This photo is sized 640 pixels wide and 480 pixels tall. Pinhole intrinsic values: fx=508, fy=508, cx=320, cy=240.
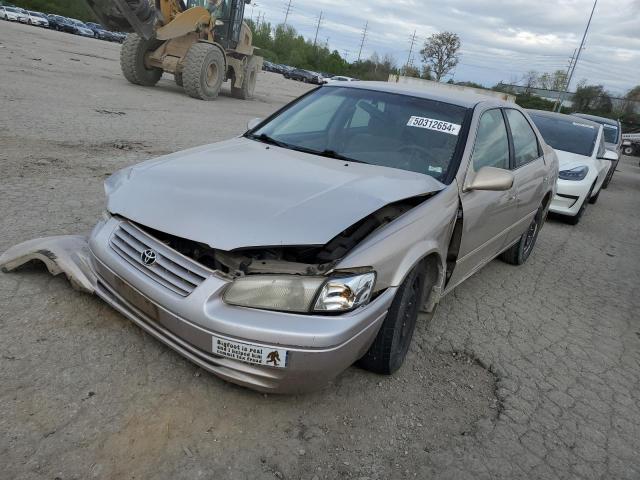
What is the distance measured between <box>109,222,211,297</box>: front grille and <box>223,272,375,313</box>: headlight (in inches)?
7.5

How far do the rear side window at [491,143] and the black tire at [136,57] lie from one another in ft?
40.4

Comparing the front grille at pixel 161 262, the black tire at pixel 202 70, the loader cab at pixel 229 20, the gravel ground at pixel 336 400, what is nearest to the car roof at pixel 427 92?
the gravel ground at pixel 336 400

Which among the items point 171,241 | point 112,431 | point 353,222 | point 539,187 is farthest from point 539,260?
point 112,431

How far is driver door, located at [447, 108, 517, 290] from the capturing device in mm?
3250

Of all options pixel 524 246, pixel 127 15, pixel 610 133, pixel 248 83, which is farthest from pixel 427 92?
pixel 248 83

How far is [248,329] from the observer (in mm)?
2105

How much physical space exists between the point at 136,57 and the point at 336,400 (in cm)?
1388

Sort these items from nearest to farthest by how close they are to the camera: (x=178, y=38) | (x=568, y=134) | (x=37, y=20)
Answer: (x=568, y=134)
(x=178, y=38)
(x=37, y=20)

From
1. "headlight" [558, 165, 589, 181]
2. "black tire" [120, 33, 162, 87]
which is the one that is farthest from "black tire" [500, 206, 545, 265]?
"black tire" [120, 33, 162, 87]

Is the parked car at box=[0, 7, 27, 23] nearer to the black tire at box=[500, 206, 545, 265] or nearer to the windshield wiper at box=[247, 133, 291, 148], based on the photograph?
the windshield wiper at box=[247, 133, 291, 148]

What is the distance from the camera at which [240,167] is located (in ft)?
9.49

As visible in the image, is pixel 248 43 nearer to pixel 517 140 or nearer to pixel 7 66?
pixel 7 66

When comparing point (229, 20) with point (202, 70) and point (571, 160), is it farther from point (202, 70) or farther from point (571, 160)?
point (571, 160)

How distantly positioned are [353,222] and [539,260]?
3.98m
